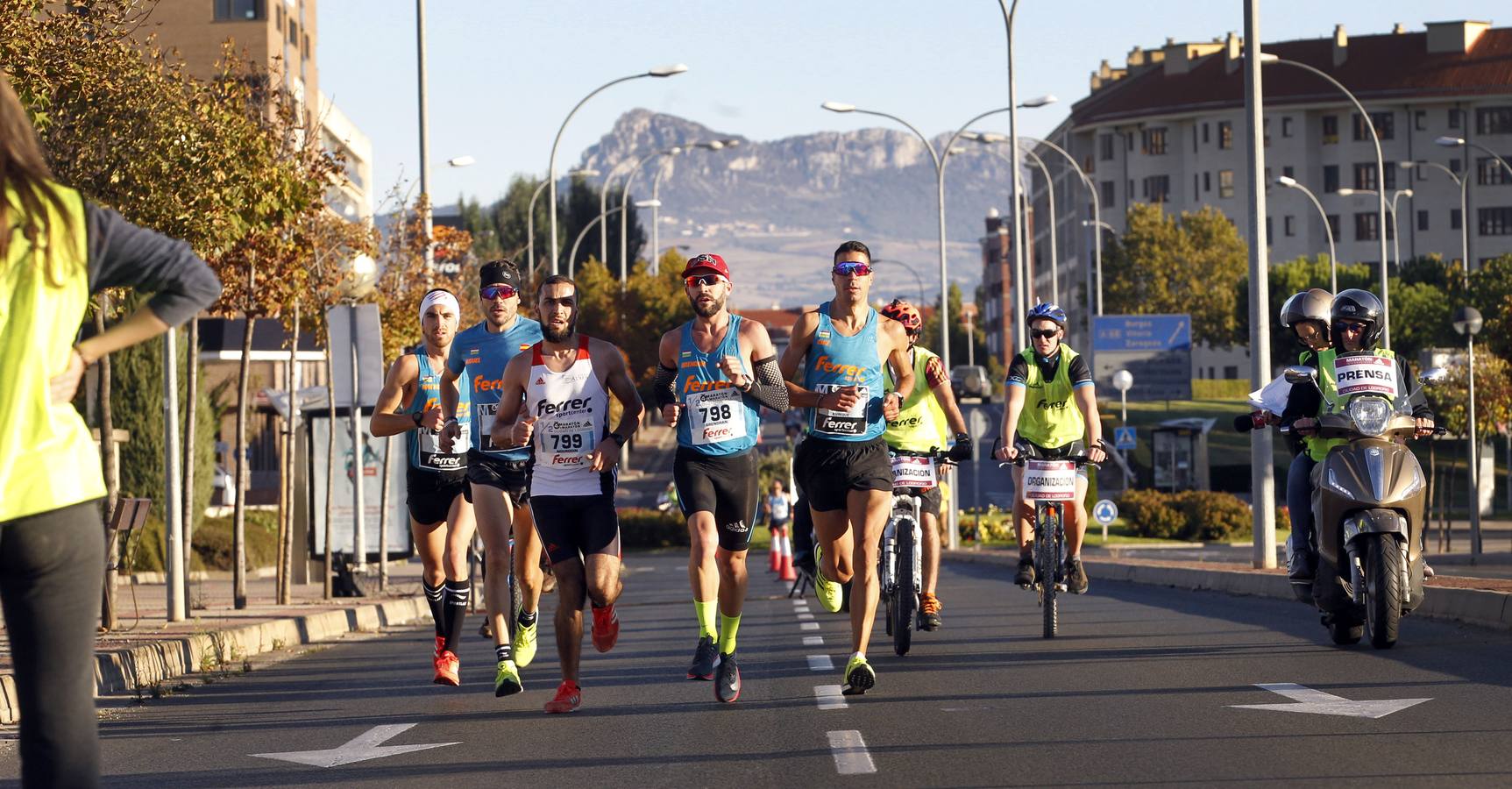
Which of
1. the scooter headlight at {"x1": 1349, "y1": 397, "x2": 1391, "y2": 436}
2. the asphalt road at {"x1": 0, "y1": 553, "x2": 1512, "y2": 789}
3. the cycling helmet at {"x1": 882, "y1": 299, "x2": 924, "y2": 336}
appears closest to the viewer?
the asphalt road at {"x1": 0, "y1": 553, "x2": 1512, "y2": 789}

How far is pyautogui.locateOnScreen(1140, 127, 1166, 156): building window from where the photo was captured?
138 metres

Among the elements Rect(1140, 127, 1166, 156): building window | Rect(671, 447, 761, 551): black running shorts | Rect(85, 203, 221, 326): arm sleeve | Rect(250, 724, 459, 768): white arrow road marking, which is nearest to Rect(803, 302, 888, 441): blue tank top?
Rect(671, 447, 761, 551): black running shorts

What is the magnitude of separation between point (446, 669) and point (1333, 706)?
15.1ft

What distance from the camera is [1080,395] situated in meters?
14.0

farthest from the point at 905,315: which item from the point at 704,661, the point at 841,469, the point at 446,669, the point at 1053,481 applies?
the point at 704,661

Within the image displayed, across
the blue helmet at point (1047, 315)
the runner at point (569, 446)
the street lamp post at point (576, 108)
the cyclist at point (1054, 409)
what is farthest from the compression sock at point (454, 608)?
the street lamp post at point (576, 108)

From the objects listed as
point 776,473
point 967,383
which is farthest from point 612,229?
point 967,383

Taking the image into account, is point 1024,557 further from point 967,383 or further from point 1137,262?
point 1137,262

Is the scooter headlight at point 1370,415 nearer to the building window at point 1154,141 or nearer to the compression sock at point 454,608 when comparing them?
the compression sock at point 454,608

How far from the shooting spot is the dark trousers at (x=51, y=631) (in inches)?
164

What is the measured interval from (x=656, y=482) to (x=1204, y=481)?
29.2 metres

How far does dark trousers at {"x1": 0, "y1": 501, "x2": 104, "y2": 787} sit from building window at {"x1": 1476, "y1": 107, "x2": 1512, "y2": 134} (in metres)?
131

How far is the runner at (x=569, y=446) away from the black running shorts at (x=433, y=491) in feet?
6.28

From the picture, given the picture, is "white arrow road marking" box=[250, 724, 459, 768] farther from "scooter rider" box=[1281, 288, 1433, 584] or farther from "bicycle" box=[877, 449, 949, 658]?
"scooter rider" box=[1281, 288, 1433, 584]
